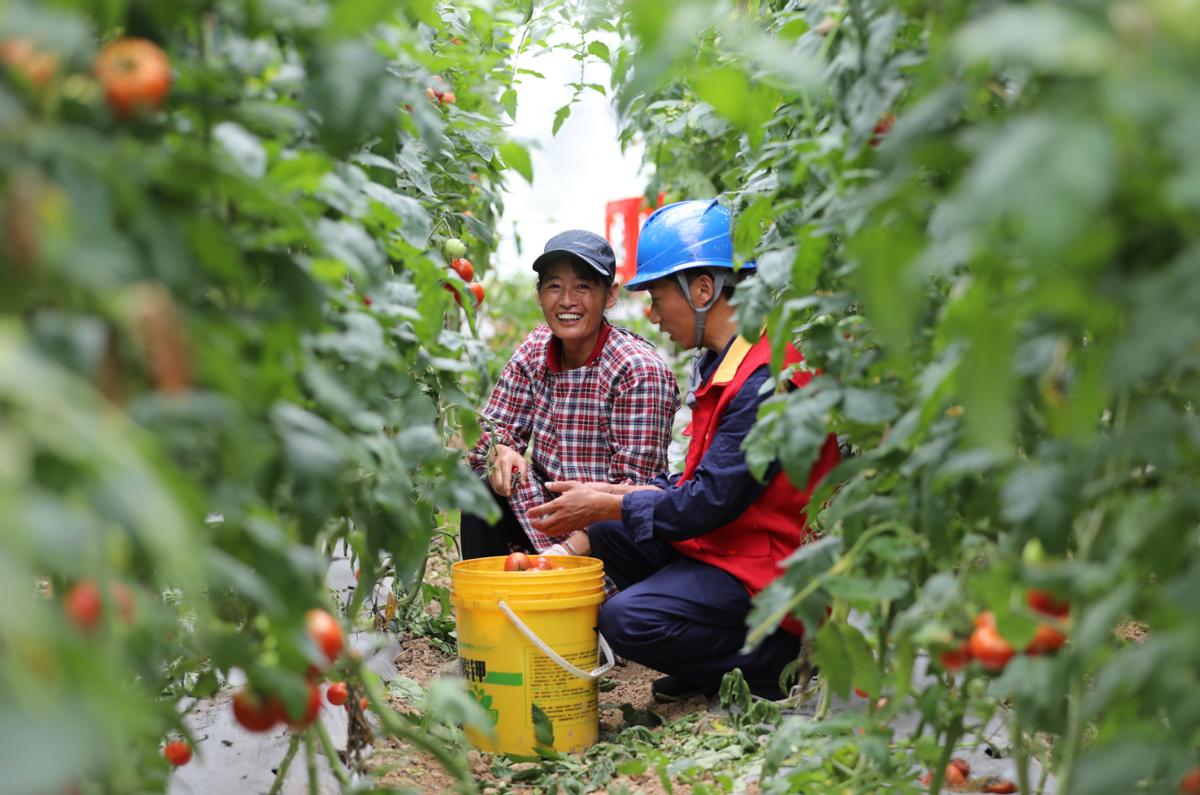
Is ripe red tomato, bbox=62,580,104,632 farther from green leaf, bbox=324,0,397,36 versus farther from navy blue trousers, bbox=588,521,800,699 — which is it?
navy blue trousers, bbox=588,521,800,699

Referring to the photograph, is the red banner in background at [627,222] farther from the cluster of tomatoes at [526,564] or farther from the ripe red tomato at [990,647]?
the ripe red tomato at [990,647]

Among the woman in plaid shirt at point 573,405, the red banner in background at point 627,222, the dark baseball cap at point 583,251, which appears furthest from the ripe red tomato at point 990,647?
the red banner in background at point 627,222

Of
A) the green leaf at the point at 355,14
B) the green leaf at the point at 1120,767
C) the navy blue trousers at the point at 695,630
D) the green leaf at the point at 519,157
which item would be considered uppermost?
the green leaf at the point at 355,14

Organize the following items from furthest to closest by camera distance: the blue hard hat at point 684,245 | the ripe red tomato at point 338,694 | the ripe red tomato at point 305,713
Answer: the blue hard hat at point 684,245, the ripe red tomato at point 338,694, the ripe red tomato at point 305,713

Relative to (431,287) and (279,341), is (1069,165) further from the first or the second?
(431,287)

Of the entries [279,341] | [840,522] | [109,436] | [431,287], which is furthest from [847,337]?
[109,436]

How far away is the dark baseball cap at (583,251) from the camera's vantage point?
11.0 feet

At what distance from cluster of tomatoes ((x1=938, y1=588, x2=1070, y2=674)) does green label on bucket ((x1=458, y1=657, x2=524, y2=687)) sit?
5.01 ft

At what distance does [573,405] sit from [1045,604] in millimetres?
2316

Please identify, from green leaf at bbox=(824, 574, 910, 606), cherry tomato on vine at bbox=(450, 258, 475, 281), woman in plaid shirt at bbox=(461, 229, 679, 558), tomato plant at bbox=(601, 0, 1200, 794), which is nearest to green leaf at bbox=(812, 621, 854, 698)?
tomato plant at bbox=(601, 0, 1200, 794)

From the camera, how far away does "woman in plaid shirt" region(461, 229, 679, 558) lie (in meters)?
3.35

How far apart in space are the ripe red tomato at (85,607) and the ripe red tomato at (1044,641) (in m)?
0.90

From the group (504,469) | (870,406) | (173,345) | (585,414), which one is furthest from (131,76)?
(585,414)

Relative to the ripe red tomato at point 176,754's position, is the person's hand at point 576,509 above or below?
above
